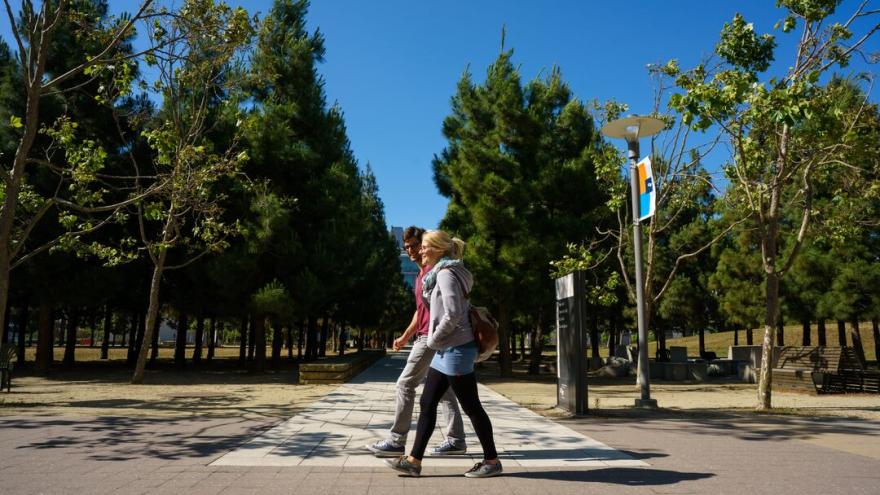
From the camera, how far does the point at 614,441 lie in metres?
6.38

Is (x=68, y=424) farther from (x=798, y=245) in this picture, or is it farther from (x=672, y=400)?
→ (x=798, y=245)

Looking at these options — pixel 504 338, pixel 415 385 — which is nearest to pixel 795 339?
pixel 504 338

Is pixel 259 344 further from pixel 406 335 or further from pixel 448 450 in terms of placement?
pixel 406 335

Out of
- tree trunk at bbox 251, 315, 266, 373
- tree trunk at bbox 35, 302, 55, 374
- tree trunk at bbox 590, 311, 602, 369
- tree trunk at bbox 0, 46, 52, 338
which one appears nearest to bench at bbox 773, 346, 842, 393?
tree trunk at bbox 590, 311, 602, 369

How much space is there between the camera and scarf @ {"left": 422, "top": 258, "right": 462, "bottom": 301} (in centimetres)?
450

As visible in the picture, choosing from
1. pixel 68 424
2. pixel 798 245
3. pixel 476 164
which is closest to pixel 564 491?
pixel 68 424

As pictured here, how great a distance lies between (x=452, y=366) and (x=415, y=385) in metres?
0.98

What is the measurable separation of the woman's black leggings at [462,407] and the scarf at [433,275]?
0.63 metres

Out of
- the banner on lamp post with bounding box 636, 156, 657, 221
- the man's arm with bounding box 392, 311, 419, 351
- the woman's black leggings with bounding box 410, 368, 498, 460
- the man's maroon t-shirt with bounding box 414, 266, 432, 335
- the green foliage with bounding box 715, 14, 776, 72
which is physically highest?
the green foliage with bounding box 715, 14, 776, 72

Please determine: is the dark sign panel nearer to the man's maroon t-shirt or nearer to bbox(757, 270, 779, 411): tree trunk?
bbox(757, 270, 779, 411): tree trunk

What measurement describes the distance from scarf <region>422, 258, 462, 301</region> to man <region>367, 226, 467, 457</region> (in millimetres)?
243

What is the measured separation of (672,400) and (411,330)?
30.1 ft

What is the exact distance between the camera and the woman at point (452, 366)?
426cm

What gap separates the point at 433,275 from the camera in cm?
463
